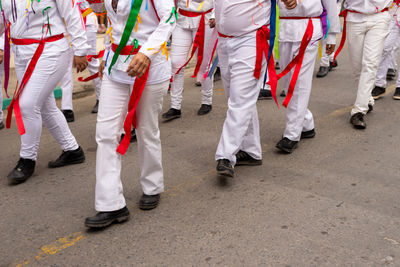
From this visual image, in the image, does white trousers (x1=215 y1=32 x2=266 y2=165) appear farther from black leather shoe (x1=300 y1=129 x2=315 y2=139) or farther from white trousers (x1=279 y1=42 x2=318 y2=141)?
black leather shoe (x1=300 y1=129 x2=315 y2=139)

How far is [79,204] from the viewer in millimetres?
3824

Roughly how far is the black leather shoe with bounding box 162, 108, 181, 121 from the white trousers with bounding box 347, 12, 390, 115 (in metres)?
2.10

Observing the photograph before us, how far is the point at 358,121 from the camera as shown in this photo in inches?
217

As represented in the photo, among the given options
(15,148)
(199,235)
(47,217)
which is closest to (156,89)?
(199,235)

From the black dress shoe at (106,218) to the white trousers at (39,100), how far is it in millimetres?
1303

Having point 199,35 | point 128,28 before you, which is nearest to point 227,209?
point 128,28

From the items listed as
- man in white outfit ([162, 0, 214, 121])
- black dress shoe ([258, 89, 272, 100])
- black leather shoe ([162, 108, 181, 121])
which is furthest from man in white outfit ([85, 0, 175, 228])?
black dress shoe ([258, 89, 272, 100])

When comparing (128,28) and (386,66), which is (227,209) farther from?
(386,66)

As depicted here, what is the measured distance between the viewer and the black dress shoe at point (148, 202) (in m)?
3.64

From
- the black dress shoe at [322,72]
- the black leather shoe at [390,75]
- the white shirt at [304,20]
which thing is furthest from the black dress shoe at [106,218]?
the black leather shoe at [390,75]

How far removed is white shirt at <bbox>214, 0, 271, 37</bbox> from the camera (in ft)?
12.8

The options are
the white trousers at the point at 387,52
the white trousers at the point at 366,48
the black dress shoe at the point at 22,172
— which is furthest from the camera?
the white trousers at the point at 387,52

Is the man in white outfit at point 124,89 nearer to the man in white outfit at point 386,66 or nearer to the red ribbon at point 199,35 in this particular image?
the red ribbon at point 199,35

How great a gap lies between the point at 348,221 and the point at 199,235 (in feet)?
3.34
